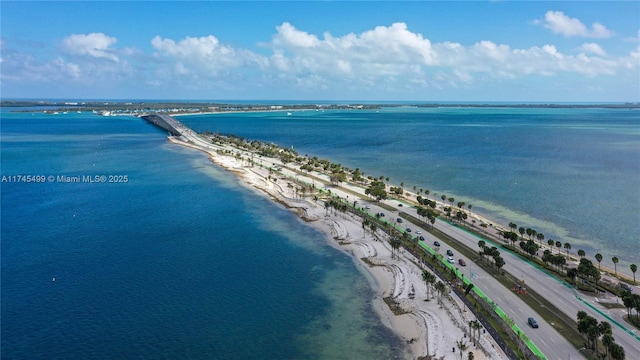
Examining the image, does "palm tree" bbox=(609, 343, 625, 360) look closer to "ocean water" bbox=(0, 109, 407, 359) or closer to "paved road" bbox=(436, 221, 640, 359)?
"paved road" bbox=(436, 221, 640, 359)

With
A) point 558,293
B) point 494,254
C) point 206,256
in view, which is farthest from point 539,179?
point 206,256

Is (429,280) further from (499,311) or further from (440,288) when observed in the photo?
(499,311)

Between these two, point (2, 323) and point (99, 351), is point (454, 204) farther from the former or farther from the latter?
point (2, 323)

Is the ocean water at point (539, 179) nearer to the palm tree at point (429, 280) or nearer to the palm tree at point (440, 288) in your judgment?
the palm tree at point (429, 280)

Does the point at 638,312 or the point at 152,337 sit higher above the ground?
the point at 638,312

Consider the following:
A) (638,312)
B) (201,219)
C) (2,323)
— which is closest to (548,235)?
Result: (638,312)

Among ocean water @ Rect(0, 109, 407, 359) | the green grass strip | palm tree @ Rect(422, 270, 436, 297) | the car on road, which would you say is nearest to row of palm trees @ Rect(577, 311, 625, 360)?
the green grass strip
